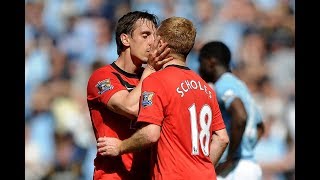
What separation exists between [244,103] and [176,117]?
2924 millimetres

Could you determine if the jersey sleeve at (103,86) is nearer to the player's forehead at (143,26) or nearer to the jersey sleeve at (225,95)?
the player's forehead at (143,26)

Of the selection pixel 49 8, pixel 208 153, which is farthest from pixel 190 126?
pixel 49 8

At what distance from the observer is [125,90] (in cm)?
437

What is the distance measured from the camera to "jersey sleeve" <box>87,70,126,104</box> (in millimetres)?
4367

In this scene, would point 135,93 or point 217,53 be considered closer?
point 135,93

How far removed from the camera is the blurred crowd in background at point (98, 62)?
7.40 m

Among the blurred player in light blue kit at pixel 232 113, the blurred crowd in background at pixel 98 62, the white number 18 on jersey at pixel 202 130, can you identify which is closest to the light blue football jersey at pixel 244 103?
the blurred player in light blue kit at pixel 232 113

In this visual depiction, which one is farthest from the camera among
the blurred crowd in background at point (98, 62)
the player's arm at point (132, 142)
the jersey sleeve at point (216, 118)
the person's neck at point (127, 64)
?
the blurred crowd in background at point (98, 62)

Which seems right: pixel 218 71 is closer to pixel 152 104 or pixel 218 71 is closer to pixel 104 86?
pixel 104 86

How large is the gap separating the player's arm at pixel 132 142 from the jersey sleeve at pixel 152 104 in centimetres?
4

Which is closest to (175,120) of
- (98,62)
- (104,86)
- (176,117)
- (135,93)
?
(176,117)

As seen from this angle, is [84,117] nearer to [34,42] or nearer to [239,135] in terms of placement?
[34,42]

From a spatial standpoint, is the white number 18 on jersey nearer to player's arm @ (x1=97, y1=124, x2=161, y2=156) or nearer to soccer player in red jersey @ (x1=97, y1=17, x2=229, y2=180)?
soccer player in red jersey @ (x1=97, y1=17, x2=229, y2=180)

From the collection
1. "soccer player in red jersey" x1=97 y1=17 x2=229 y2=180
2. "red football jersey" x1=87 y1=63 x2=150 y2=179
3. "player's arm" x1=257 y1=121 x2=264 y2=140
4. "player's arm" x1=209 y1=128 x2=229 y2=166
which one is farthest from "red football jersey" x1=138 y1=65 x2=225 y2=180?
"player's arm" x1=257 y1=121 x2=264 y2=140
